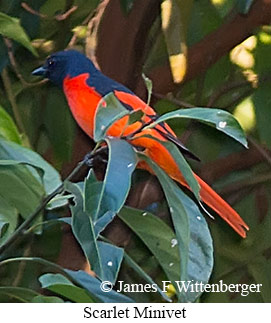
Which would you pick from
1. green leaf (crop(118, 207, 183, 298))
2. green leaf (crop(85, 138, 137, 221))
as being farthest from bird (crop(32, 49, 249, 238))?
green leaf (crop(85, 138, 137, 221))

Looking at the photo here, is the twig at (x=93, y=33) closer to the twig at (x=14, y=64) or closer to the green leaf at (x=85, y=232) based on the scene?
the twig at (x=14, y=64)

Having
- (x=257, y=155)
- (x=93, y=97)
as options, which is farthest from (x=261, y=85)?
(x=93, y=97)

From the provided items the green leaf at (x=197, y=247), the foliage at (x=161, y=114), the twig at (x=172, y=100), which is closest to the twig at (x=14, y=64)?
the foliage at (x=161, y=114)

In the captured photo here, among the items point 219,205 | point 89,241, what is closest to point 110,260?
point 89,241

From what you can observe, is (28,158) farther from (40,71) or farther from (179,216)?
(40,71)

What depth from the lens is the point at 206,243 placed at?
52cm

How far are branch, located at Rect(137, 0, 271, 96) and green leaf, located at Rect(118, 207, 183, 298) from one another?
0.23m

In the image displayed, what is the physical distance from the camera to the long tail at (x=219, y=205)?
2.52 ft

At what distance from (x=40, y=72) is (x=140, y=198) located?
18 cm

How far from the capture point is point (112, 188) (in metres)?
0.47

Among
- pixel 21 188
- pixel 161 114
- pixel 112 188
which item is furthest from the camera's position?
pixel 161 114

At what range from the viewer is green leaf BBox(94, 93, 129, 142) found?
489 millimetres

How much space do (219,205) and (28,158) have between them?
0.90ft
